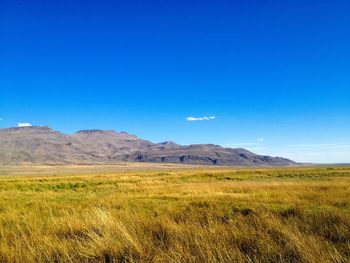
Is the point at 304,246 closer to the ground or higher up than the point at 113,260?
higher up

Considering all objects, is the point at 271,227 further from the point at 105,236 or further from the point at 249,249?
the point at 105,236

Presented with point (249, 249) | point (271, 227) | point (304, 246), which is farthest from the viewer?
point (271, 227)

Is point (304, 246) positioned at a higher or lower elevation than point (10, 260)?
higher

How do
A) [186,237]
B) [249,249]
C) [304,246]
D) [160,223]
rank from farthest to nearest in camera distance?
1. [160,223]
2. [186,237]
3. [249,249]
4. [304,246]

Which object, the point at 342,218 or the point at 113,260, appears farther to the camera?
the point at 342,218

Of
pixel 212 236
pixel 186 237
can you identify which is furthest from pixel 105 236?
pixel 212 236

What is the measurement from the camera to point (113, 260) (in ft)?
16.8

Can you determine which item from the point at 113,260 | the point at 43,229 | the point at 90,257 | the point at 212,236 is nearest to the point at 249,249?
the point at 212,236

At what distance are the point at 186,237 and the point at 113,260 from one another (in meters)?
1.49

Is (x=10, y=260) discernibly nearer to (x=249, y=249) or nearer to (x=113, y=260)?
(x=113, y=260)

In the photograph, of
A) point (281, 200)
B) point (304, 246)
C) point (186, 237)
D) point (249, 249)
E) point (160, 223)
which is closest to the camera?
point (304, 246)

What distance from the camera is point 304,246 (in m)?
5.06

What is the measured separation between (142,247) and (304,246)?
2.61 meters

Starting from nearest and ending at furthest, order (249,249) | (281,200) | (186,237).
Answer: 1. (249,249)
2. (186,237)
3. (281,200)
